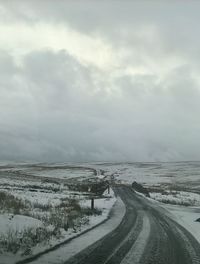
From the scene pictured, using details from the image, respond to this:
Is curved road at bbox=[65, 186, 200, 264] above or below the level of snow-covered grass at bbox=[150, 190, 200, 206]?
below

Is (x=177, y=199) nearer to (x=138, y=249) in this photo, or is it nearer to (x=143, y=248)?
(x=143, y=248)

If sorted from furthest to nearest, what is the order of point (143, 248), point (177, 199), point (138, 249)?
point (177, 199), point (143, 248), point (138, 249)

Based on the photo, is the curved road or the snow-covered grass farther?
the snow-covered grass

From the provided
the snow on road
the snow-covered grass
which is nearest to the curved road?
the snow on road

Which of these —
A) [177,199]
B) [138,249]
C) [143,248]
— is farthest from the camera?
[177,199]

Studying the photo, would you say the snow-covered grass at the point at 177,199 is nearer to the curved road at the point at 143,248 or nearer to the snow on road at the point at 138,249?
the curved road at the point at 143,248

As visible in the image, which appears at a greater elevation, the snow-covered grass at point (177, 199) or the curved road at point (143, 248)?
the snow-covered grass at point (177, 199)

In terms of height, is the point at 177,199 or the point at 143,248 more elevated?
the point at 177,199

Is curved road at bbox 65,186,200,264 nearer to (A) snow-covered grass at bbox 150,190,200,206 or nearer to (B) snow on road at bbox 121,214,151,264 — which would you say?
(B) snow on road at bbox 121,214,151,264

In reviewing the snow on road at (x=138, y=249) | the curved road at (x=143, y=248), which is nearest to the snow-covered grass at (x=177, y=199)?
the curved road at (x=143, y=248)

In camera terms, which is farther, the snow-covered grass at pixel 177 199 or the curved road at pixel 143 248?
the snow-covered grass at pixel 177 199

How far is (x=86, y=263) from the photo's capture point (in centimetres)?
1196

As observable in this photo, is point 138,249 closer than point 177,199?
Yes

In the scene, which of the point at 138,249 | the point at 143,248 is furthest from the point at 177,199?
the point at 138,249
